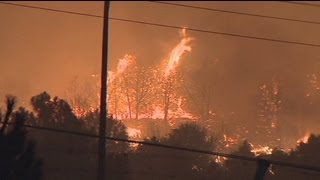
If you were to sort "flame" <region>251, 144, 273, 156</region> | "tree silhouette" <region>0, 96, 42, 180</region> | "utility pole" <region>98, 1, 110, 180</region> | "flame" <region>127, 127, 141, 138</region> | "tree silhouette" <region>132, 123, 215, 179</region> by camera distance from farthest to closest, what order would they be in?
"flame" <region>251, 144, 273, 156</region>
"flame" <region>127, 127, 141, 138</region>
"tree silhouette" <region>132, 123, 215, 179</region>
"utility pole" <region>98, 1, 110, 180</region>
"tree silhouette" <region>0, 96, 42, 180</region>

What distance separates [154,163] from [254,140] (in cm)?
536

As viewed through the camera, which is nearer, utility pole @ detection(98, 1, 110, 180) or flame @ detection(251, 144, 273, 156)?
utility pole @ detection(98, 1, 110, 180)

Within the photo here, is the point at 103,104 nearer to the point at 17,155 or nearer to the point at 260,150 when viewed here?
Result: the point at 17,155

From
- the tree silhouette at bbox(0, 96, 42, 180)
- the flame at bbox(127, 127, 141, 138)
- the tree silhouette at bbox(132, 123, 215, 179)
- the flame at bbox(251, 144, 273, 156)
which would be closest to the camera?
the tree silhouette at bbox(0, 96, 42, 180)

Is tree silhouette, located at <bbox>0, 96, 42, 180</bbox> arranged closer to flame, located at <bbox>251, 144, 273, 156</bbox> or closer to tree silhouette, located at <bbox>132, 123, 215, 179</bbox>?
tree silhouette, located at <bbox>132, 123, 215, 179</bbox>

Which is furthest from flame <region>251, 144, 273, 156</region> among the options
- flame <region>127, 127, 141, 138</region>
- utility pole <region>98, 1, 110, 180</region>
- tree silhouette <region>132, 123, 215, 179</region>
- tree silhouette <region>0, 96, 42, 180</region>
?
tree silhouette <region>0, 96, 42, 180</region>

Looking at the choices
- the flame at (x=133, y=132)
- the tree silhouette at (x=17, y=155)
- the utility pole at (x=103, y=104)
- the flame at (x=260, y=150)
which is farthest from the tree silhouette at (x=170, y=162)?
the tree silhouette at (x=17, y=155)

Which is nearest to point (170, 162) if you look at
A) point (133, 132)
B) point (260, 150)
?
point (133, 132)

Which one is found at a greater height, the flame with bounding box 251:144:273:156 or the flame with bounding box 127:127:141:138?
the flame with bounding box 127:127:141:138

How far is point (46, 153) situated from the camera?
14398mm

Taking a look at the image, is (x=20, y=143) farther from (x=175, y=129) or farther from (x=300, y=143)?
(x=300, y=143)

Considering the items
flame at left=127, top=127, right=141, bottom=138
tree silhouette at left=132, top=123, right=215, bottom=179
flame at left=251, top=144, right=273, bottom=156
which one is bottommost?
tree silhouette at left=132, top=123, right=215, bottom=179

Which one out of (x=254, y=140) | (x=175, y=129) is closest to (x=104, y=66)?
(x=175, y=129)

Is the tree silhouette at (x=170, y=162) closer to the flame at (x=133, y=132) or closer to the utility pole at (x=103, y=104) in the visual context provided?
the flame at (x=133, y=132)
